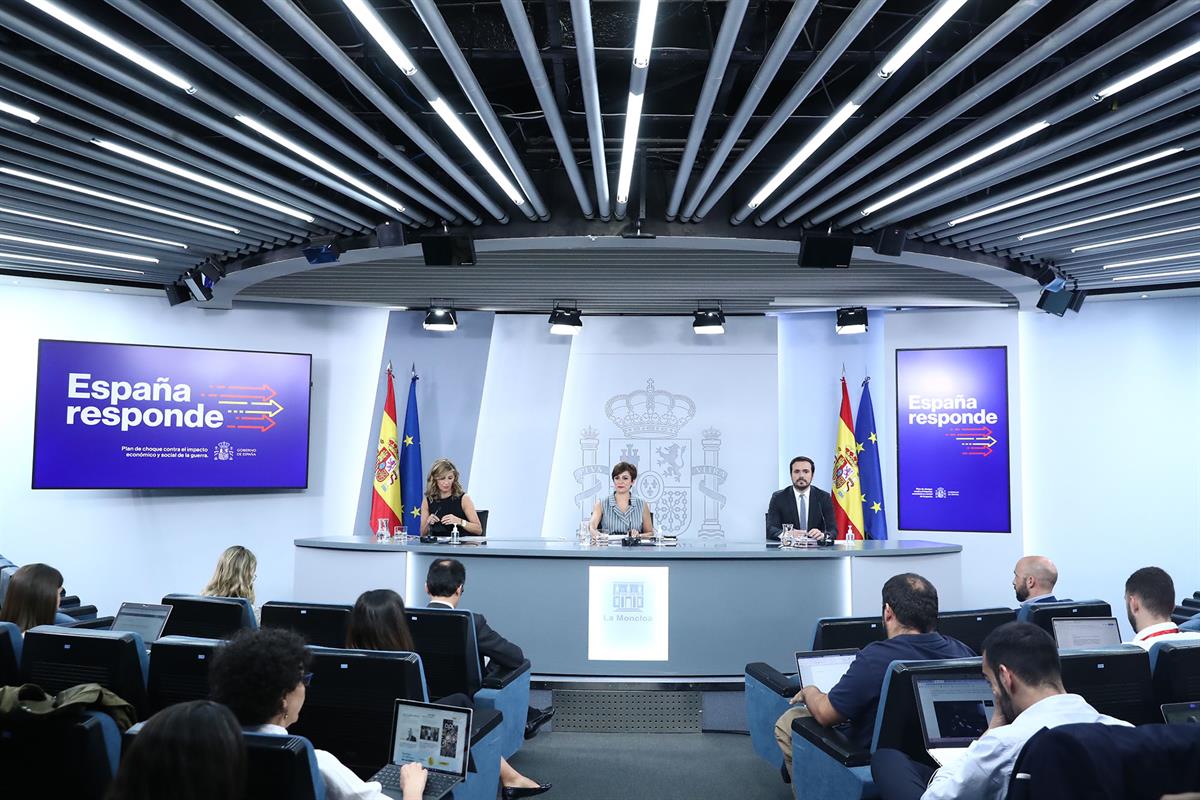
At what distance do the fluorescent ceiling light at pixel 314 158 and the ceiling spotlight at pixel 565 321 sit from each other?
296 cm

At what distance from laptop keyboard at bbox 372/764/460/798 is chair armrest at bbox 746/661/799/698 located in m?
2.06

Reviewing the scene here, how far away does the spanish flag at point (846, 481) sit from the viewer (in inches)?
342

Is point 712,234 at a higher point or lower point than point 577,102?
lower

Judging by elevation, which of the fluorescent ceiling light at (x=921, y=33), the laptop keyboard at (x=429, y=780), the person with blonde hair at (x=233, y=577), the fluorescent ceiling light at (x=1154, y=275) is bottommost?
the laptop keyboard at (x=429, y=780)

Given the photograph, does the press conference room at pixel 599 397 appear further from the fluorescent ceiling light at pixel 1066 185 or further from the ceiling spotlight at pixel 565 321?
the ceiling spotlight at pixel 565 321

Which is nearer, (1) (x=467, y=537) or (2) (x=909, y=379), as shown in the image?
(1) (x=467, y=537)

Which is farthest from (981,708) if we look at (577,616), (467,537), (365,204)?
(365,204)

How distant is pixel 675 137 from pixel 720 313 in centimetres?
346

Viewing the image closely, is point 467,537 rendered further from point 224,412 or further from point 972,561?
point 972,561

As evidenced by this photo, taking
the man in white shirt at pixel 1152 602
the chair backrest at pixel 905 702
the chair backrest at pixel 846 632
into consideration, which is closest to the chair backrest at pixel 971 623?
the chair backrest at pixel 846 632

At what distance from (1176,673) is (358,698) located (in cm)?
272

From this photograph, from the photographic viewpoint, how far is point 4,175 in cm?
508

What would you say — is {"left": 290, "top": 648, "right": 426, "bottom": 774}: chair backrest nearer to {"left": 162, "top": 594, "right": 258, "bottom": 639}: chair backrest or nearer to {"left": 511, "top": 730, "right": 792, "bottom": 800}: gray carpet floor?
{"left": 162, "top": 594, "right": 258, "bottom": 639}: chair backrest

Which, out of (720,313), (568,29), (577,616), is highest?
(568,29)
